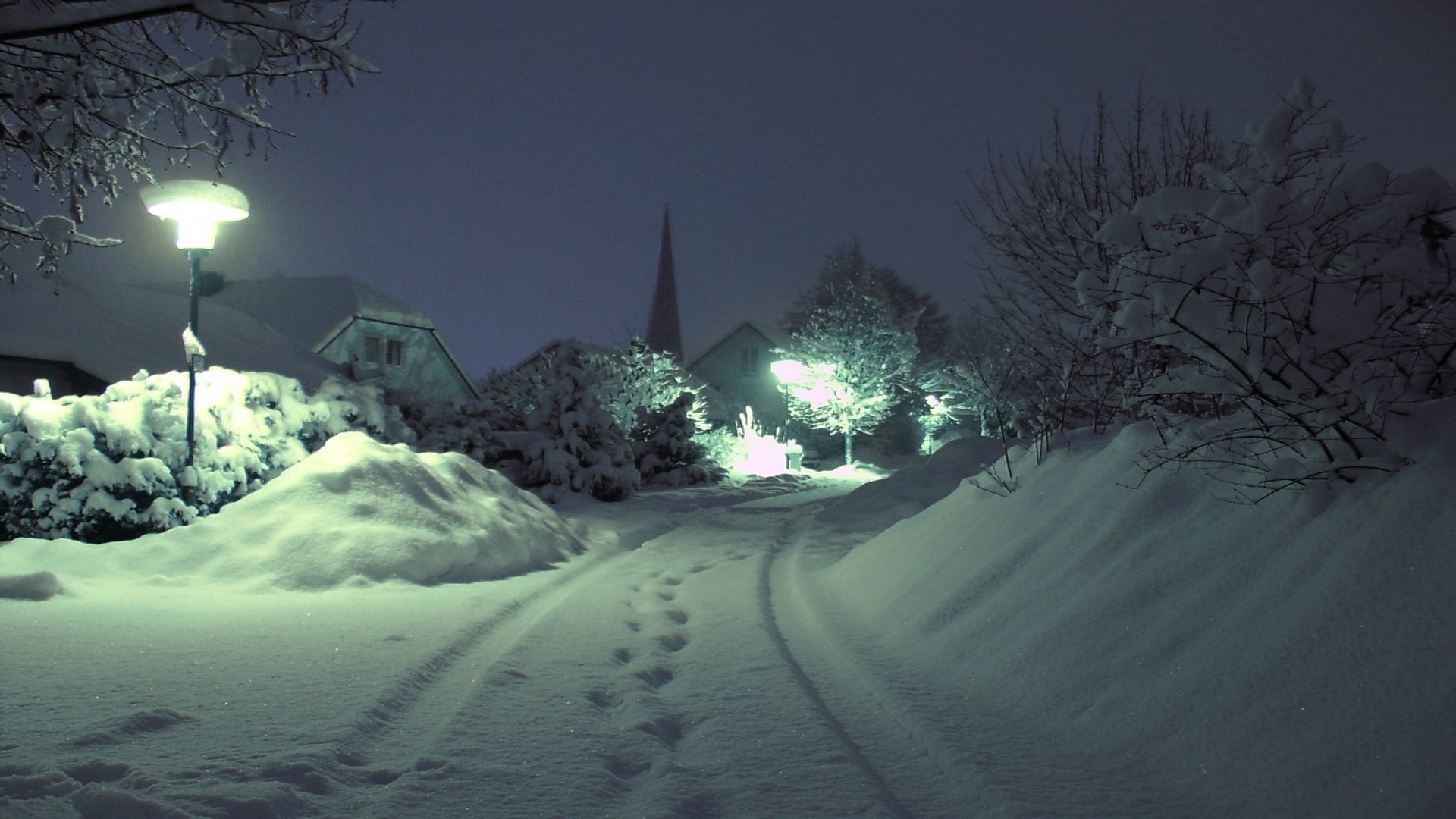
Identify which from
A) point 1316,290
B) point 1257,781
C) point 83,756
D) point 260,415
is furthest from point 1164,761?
point 260,415

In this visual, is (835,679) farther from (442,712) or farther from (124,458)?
(124,458)

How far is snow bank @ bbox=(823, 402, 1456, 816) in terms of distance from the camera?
2.49m

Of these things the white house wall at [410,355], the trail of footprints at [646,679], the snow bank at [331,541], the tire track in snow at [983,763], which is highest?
the white house wall at [410,355]

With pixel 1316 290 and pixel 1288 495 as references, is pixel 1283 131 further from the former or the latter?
pixel 1288 495

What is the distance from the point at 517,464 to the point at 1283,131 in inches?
580

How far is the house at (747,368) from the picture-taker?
134 feet

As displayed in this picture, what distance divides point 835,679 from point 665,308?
187 feet

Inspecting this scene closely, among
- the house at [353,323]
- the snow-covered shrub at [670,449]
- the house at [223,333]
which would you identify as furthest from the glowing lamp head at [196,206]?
the house at [353,323]

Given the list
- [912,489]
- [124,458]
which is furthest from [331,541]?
[912,489]

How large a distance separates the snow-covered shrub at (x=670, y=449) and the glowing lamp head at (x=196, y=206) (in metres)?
13.5

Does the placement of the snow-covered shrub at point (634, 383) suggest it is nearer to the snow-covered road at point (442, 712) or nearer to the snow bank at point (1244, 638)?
the snow-covered road at point (442, 712)

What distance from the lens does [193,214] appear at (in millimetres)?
7328

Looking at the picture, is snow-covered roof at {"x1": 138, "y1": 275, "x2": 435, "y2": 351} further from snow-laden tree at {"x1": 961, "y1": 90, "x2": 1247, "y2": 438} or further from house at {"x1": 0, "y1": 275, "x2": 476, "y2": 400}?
snow-laden tree at {"x1": 961, "y1": 90, "x2": 1247, "y2": 438}

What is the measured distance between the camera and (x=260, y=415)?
929 centimetres
